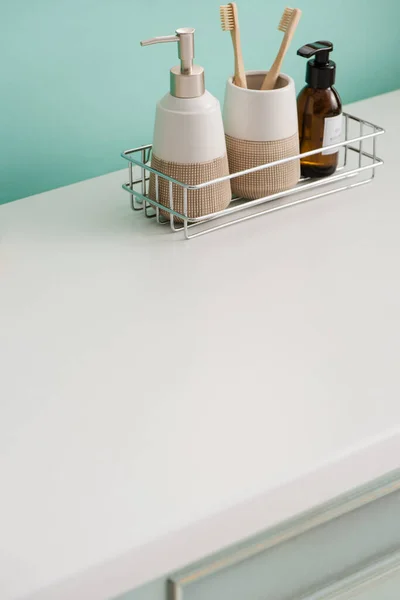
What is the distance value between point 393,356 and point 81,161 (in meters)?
0.61

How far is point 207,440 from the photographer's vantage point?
0.62 meters

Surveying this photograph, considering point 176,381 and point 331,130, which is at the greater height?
point 331,130

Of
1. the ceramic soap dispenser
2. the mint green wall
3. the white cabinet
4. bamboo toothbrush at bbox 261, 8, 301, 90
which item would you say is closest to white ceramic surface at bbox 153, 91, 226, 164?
the ceramic soap dispenser

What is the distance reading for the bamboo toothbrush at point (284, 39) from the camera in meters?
0.95

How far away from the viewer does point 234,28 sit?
94 centimetres

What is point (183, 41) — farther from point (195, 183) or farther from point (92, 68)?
point (92, 68)

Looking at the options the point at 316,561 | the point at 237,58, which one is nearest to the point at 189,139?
the point at 237,58

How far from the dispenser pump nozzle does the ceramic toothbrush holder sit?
0.25 ft

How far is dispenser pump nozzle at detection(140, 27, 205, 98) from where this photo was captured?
870mm

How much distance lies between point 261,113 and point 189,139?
101 mm

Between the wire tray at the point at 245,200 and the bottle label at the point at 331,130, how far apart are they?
0.07ft

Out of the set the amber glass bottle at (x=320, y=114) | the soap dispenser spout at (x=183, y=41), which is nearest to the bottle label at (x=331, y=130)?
the amber glass bottle at (x=320, y=114)

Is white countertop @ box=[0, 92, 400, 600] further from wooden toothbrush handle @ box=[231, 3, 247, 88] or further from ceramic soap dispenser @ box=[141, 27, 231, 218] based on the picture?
wooden toothbrush handle @ box=[231, 3, 247, 88]

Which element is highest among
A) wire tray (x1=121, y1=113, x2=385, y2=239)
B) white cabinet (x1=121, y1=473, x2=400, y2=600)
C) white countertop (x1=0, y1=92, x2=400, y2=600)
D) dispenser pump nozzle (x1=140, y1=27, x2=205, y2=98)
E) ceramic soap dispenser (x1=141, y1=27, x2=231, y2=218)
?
dispenser pump nozzle (x1=140, y1=27, x2=205, y2=98)
